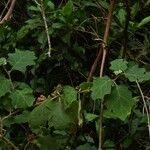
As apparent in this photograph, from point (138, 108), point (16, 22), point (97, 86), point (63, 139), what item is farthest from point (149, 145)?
point (16, 22)

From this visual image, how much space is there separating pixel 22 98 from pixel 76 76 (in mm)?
663

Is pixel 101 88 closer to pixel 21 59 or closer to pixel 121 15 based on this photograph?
pixel 21 59

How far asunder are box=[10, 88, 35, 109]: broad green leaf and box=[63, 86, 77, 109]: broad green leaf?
124 millimetres

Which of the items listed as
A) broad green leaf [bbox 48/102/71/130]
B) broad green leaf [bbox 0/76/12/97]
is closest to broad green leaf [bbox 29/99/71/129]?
broad green leaf [bbox 48/102/71/130]

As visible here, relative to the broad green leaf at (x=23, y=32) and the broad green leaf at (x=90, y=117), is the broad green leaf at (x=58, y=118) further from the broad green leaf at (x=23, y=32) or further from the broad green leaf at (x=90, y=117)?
the broad green leaf at (x=23, y=32)

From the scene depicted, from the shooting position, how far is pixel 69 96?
1.38m

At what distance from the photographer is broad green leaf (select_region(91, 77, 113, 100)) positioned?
4.25 feet

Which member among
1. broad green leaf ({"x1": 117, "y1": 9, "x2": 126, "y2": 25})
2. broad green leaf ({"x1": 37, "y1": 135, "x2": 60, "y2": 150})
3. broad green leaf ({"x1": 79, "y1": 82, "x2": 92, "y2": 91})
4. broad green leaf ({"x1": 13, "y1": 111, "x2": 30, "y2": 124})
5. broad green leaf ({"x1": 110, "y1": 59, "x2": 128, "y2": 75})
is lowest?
broad green leaf ({"x1": 37, "y1": 135, "x2": 60, "y2": 150})

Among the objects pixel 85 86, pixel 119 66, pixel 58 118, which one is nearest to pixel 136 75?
pixel 119 66

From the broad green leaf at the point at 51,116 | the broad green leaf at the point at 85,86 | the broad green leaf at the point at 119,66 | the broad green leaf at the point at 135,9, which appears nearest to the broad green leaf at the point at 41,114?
the broad green leaf at the point at 51,116

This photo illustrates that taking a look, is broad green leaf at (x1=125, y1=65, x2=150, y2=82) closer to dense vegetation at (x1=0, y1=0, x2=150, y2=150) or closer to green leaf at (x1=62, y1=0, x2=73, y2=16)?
dense vegetation at (x1=0, y1=0, x2=150, y2=150)

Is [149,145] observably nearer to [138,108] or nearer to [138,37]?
[138,108]

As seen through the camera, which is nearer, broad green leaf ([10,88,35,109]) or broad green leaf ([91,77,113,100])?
broad green leaf ([91,77,113,100])

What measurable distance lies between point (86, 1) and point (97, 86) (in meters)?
0.85
